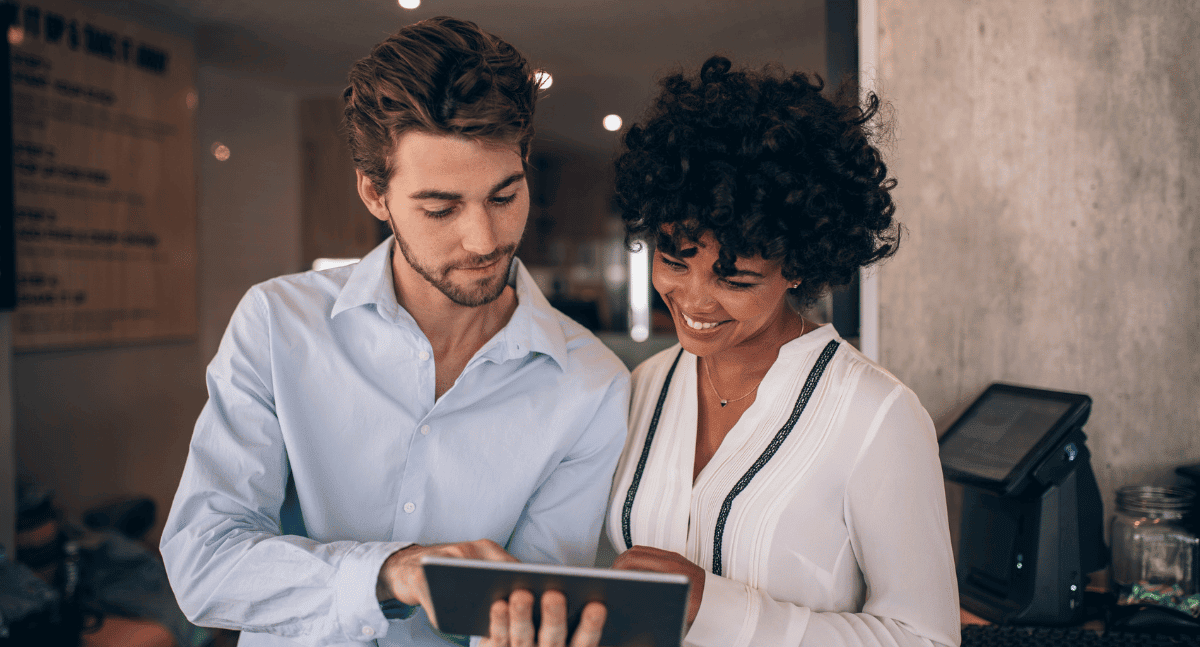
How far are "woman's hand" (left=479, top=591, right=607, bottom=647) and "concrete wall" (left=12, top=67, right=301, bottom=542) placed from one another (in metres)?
3.16

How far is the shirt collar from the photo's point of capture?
4.26 feet

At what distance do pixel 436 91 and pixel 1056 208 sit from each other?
145 centimetres

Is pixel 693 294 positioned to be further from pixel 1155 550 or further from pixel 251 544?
pixel 1155 550

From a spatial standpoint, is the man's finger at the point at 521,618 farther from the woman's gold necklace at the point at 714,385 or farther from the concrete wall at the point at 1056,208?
the concrete wall at the point at 1056,208

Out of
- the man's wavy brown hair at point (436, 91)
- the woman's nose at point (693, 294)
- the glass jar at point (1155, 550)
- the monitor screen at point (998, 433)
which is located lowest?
the glass jar at point (1155, 550)

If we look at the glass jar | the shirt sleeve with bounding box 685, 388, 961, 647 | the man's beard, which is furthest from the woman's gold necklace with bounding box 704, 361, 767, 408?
the glass jar

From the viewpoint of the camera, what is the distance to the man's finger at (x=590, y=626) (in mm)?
876

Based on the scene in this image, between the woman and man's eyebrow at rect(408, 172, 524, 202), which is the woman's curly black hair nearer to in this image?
the woman

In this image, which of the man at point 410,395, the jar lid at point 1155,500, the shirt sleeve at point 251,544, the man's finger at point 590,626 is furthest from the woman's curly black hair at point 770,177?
the jar lid at point 1155,500

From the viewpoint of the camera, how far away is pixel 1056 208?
5.84 feet

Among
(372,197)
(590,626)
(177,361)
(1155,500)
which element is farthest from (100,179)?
(1155,500)

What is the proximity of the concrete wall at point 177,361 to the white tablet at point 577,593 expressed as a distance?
313 centimetres

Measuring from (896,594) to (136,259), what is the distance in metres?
3.62

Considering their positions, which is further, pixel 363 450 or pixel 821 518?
pixel 363 450
